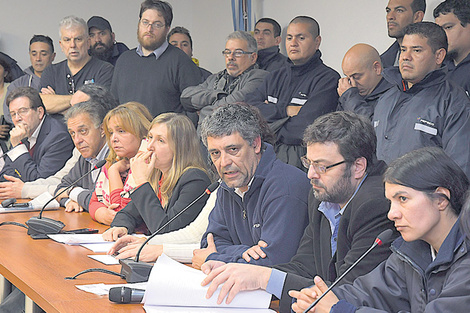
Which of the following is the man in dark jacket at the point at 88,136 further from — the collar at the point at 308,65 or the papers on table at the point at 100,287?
the papers on table at the point at 100,287

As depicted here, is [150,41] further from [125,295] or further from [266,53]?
[125,295]

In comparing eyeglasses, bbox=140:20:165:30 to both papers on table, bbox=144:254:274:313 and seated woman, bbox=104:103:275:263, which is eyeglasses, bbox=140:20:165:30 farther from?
papers on table, bbox=144:254:274:313

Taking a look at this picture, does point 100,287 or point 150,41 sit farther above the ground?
point 150,41

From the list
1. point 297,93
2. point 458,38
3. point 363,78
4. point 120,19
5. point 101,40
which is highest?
point 120,19

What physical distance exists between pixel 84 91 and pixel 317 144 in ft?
8.76

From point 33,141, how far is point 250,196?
2.75m

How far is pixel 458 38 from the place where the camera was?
3.59 metres

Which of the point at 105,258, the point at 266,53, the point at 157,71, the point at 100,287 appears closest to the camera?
the point at 100,287

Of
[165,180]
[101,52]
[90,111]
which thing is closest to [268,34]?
[101,52]

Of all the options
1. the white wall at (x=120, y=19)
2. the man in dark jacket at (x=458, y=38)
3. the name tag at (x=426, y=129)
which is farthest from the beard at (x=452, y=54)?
the white wall at (x=120, y=19)

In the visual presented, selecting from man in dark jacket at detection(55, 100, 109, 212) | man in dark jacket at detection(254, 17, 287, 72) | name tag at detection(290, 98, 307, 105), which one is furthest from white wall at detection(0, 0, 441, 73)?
man in dark jacket at detection(55, 100, 109, 212)

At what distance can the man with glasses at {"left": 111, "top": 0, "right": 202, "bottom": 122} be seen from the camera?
4.71 m

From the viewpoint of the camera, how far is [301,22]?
14.1ft

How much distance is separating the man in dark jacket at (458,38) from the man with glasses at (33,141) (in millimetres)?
2635
